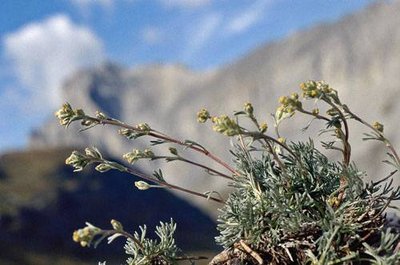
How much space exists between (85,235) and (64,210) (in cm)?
15369

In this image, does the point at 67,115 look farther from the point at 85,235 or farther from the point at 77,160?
the point at 85,235

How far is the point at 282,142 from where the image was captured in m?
3.34

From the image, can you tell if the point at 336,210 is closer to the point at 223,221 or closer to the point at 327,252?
the point at 327,252

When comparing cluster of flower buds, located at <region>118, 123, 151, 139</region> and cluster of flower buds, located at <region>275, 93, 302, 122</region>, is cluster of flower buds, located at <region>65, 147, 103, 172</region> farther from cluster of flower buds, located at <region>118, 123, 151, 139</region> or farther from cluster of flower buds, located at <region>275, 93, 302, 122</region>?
cluster of flower buds, located at <region>275, 93, 302, 122</region>

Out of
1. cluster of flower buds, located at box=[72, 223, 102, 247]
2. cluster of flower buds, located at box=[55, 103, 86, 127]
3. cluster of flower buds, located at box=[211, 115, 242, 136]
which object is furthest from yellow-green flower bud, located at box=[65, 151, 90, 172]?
cluster of flower buds, located at box=[211, 115, 242, 136]

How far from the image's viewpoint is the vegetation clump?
294 centimetres

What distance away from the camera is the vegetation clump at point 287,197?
2.94m

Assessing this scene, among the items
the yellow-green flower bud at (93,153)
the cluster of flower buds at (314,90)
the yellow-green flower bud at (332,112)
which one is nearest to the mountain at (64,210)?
the yellow-green flower bud at (93,153)

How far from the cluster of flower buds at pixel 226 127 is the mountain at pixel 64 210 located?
11893cm

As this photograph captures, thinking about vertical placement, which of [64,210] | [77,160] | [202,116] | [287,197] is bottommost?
[287,197]

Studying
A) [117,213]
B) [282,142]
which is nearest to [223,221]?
[282,142]

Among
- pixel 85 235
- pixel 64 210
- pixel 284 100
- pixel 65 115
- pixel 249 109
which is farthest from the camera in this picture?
pixel 64 210

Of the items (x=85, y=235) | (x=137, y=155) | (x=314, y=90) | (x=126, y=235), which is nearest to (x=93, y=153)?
(x=137, y=155)

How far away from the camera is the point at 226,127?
109 inches
